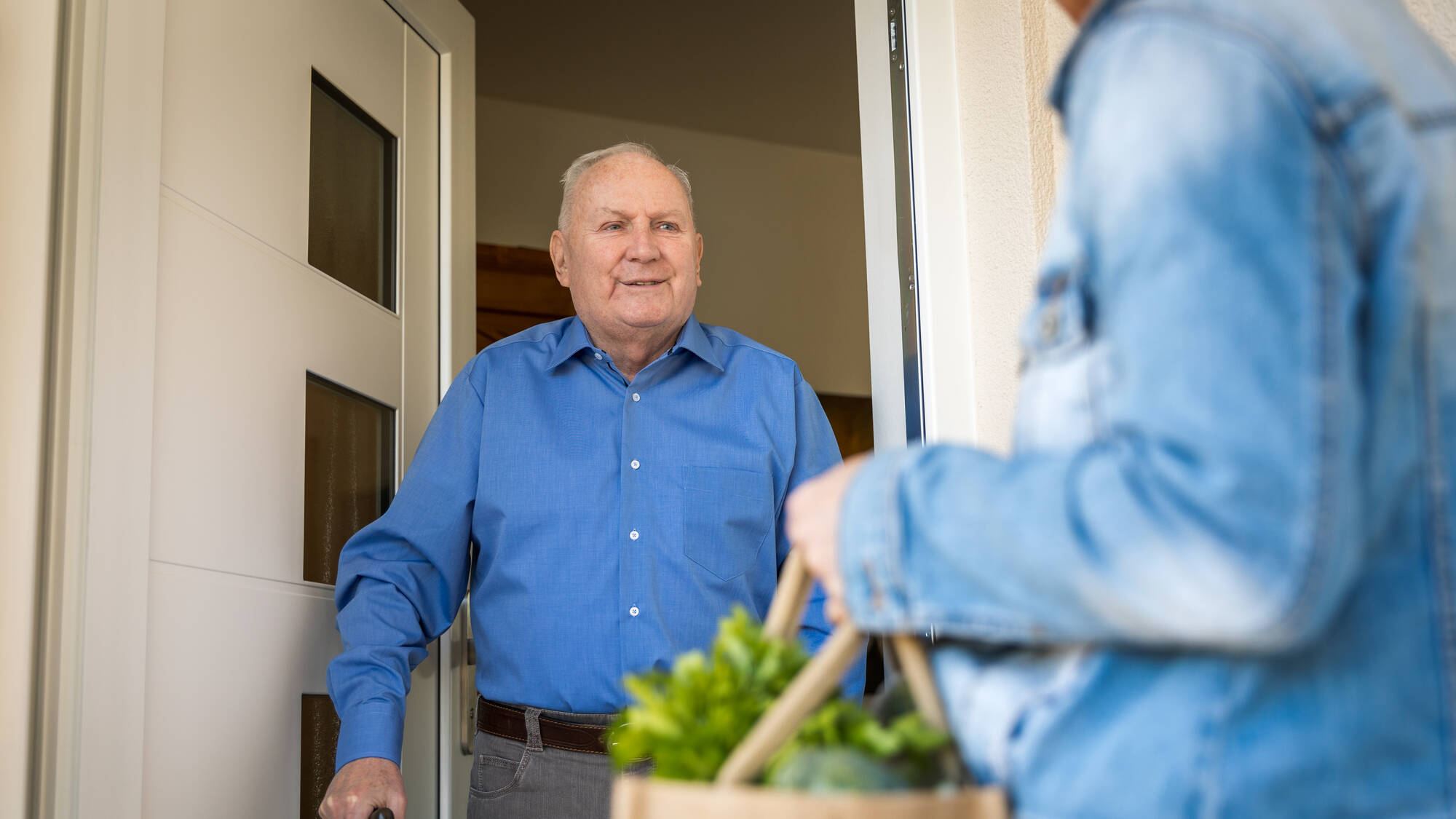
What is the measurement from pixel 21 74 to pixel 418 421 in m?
1.01

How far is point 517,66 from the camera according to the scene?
4.13 metres

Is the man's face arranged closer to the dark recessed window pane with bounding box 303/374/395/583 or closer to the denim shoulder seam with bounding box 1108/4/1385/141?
the dark recessed window pane with bounding box 303/374/395/583

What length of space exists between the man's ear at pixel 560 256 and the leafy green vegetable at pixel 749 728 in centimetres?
161

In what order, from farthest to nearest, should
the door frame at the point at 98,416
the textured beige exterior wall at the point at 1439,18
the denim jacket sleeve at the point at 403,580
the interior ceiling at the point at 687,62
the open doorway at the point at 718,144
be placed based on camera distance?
the open doorway at the point at 718,144 < the interior ceiling at the point at 687,62 < the denim jacket sleeve at the point at 403,580 < the door frame at the point at 98,416 < the textured beige exterior wall at the point at 1439,18

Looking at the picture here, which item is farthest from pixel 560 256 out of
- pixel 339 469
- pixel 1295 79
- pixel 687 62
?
pixel 687 62

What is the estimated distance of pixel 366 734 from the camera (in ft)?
5.38

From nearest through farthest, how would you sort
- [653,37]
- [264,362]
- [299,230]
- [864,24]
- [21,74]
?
[21,74] → [264,362] → [299,230] → [864,24] → [653,37]

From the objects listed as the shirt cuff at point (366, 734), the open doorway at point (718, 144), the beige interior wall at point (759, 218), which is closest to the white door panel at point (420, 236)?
the shirt cuff at point (366, 734)

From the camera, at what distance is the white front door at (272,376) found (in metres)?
1.47

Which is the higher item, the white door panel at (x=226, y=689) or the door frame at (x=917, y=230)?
the door frame at (x=917, y=230)

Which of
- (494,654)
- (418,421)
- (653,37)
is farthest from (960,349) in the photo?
(653,37)

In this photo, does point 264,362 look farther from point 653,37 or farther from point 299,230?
point 653,37

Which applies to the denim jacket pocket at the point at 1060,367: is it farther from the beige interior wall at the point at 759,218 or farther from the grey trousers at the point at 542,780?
the beige interior wall at the point at 759,218

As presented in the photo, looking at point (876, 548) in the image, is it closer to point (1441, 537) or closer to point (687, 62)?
point (1441, 537)
